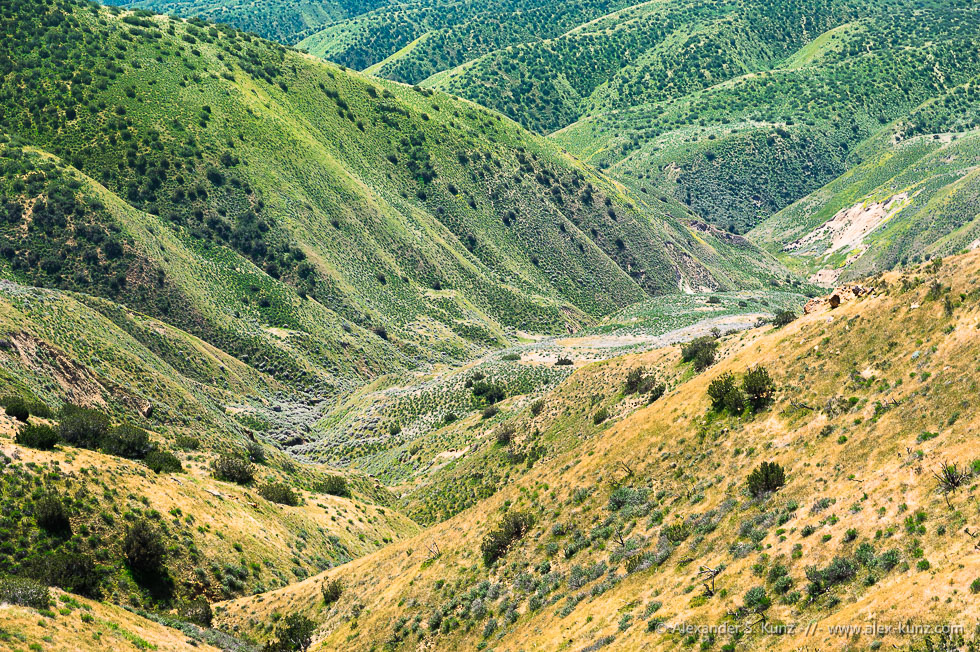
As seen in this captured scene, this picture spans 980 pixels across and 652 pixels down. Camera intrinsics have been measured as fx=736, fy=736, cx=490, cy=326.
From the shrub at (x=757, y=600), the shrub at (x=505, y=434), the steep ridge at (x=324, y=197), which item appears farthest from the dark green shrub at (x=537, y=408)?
the shrub at (x=757, y=600)

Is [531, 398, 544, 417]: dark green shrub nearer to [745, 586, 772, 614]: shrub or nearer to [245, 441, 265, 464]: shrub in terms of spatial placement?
[245, 441, 265, 464]: shrub

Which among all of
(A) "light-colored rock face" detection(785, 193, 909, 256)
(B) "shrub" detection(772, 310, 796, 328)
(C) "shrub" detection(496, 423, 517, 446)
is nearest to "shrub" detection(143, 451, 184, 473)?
(C) "shrub" detection(496, 423, 517, 446)

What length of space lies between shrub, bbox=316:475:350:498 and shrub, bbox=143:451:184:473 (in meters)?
12.3

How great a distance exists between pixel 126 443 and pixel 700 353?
35.9 metres

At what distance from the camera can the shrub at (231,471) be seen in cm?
4750

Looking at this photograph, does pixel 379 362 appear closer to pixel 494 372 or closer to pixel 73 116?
pixel 494 372

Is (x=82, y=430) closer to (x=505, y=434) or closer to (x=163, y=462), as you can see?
(x=163, y=462)

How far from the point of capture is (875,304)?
33469 millimetres

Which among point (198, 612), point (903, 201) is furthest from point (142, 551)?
point (903, 201)

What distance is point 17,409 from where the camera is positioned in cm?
4047

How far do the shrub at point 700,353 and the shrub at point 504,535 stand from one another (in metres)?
18.9

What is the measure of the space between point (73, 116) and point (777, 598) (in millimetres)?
100349

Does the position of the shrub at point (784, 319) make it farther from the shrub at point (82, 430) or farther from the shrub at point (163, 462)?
the shrub at point (82, 430)

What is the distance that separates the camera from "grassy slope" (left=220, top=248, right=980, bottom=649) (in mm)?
20375
